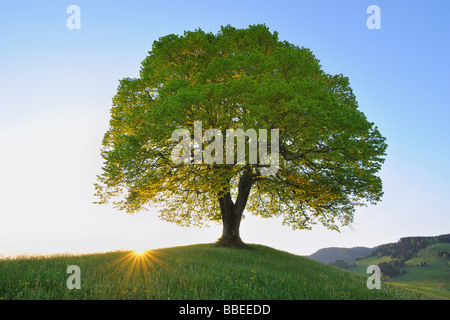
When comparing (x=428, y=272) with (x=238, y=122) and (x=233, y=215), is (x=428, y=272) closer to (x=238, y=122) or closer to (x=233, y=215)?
(x=233, y=215)

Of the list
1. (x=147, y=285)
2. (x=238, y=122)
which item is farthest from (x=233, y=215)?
(x=147, y=285)

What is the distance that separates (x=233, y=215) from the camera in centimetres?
2109

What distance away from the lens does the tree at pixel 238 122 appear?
13445mm

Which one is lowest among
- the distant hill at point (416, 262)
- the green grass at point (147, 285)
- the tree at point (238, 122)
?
the distant hill at point (416, 262)

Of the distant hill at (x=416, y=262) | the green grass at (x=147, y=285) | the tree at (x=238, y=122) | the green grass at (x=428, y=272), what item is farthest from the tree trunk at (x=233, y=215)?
the green grass at (x=428, y=272)

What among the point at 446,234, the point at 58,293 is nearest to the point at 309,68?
the point at 58,293

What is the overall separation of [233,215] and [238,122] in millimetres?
9539

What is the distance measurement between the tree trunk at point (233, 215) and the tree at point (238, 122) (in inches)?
3.5

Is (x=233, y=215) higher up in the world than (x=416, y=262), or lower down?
higher up

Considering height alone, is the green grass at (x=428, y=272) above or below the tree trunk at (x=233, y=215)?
below

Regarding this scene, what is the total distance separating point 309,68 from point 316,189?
8.28 meters

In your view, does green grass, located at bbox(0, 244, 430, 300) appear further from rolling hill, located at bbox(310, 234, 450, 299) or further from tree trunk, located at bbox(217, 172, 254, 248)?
rolling hill, located at bbox(310, 234, 450, 299)

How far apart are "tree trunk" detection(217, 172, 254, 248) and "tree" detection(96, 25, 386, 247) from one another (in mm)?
88

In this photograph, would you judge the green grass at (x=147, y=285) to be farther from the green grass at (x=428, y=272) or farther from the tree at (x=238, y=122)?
the green grass at (x=428, y=272)
